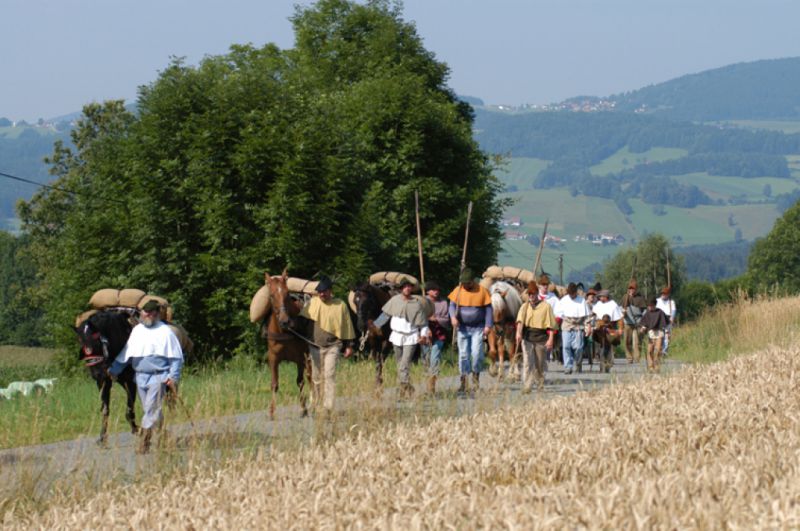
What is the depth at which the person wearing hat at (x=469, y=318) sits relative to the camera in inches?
848

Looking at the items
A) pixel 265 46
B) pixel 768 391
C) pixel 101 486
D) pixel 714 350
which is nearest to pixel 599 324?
pixel 714 350

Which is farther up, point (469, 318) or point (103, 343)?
point (103, 343)

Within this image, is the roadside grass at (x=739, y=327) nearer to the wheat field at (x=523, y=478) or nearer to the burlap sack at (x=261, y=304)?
the burlap sack at (x=261, y=304)

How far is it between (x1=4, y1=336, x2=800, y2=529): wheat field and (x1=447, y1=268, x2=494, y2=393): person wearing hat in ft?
27.5

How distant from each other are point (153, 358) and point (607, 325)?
17030mm

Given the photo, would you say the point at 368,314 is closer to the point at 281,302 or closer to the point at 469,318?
the point at 469,318

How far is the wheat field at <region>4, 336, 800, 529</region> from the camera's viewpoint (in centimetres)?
725

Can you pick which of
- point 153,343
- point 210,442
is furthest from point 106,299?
point 210,442

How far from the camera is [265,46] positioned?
6400 cm

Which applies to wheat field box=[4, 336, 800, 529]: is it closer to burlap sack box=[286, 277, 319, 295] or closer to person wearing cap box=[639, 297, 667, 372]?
burlap sack box=[286, 277, 319, 295]

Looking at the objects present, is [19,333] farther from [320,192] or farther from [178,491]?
[178,491]

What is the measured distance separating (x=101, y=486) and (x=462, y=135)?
39239 mm

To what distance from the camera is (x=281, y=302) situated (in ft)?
61.4

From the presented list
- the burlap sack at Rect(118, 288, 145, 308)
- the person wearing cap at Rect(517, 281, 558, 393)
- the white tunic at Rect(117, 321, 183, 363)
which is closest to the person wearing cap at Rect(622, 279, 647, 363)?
the person wearing cap at Rect(517, 281, 558, 393)
